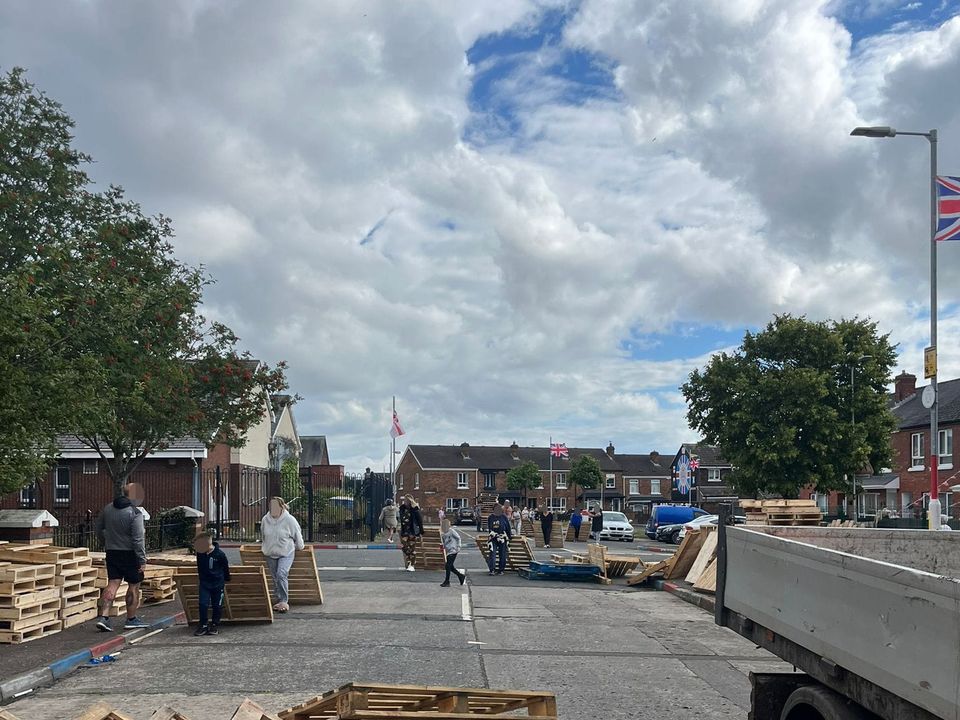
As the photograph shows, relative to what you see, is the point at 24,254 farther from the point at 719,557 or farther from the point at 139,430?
the point at 719,557

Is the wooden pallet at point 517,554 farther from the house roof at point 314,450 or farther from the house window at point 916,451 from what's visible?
the house roof at point 314,450

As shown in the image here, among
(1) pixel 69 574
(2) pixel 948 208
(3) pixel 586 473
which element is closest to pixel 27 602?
(1) pixel 69 574

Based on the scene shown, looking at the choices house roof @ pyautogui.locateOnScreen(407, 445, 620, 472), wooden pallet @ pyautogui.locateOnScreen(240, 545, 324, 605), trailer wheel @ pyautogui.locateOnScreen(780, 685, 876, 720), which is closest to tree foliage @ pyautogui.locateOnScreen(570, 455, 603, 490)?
house roof @ pyautogui.locateOnScreen(407, 445, 620, 472)

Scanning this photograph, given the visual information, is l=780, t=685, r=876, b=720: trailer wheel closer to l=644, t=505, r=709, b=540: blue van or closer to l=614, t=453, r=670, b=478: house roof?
l=644, t=505, r=709, b=540: blue van

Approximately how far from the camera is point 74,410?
13.6 m

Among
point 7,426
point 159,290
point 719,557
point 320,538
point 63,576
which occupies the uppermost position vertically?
point 159,290

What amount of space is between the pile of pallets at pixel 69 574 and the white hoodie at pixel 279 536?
7.82ft

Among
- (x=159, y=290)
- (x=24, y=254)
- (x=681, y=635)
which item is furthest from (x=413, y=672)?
(x=24, y=254)

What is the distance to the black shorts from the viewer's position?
42.2ft

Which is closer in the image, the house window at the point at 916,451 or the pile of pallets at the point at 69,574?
the pile of pallets at the point at 69,574

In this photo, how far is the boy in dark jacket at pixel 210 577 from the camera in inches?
487

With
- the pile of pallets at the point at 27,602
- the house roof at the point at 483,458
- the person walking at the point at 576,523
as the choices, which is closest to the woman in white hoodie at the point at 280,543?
the pile of pallets at the point at 27,602

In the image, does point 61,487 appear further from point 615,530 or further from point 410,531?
point 615,530

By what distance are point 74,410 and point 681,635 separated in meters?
8.86
